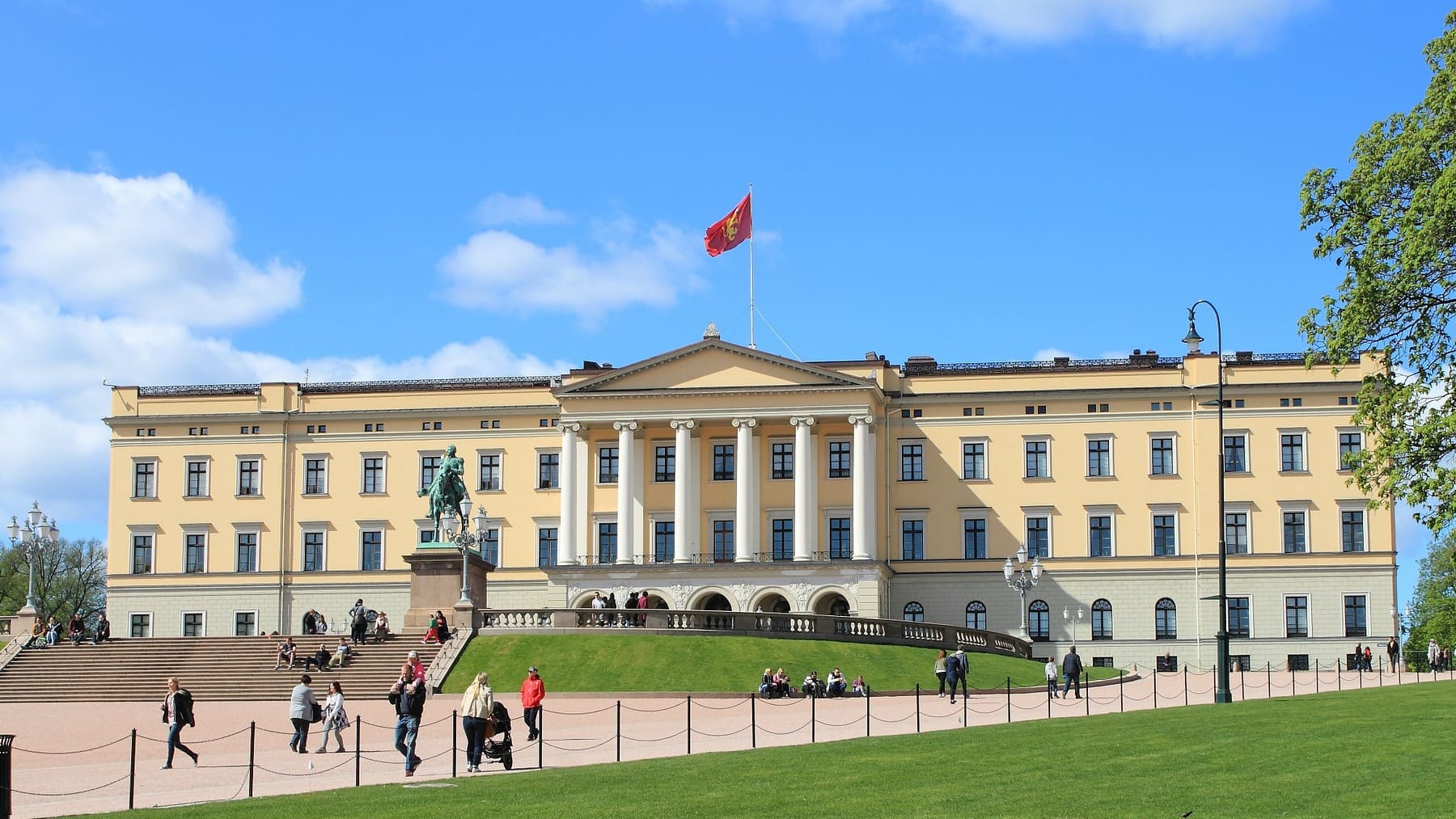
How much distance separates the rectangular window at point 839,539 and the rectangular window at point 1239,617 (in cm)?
1603

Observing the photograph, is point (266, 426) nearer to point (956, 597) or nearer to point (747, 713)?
point (956, 597)

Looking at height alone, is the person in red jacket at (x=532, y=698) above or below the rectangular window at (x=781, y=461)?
below

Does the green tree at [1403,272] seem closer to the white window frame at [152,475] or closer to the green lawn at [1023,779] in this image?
the green lawn at [1023,779]

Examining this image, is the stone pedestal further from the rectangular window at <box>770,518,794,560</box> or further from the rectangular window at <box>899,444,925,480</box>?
the rectangular window at <box>899,444,925,480</box>

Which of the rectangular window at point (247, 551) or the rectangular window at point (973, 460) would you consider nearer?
the rectangular window at point (973, 460)

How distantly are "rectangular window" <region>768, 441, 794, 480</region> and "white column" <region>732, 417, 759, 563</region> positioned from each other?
1811mm

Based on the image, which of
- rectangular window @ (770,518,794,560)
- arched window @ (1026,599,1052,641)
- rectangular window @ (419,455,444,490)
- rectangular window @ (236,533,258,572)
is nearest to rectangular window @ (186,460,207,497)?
rectangular window @ (236,533,258,572)

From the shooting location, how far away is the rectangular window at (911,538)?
8156 cm

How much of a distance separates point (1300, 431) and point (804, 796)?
58.1 metres

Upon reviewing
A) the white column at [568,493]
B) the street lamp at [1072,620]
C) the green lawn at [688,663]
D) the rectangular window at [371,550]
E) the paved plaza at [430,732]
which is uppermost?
the white column at [568,493]

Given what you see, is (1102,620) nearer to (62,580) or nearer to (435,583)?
(435,583)

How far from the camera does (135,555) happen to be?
86.2m

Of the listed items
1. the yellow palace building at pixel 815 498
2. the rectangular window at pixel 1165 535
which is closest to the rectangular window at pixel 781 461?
the yellow palace building at pixel 815 498

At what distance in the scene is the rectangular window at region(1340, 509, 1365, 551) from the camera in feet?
255
